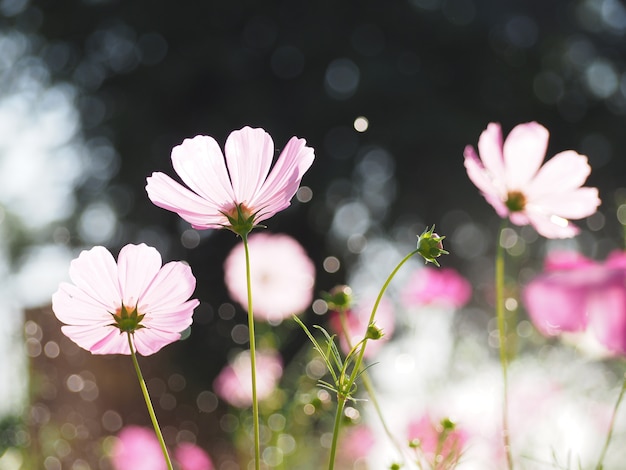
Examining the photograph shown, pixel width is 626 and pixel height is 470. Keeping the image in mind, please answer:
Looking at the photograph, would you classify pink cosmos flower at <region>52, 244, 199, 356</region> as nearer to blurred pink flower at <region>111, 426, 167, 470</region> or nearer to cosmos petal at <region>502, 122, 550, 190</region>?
cosmos petal at <region>502, 122, 550, 190</region>

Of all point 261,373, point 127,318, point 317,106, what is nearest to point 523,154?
point 127,318

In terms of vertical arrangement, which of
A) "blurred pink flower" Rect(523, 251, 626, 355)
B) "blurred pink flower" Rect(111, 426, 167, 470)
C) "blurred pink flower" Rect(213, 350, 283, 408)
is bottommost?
"blurred pink flower" Rect(111, 426, 167, 470)

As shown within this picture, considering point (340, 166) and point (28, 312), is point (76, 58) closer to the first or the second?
point (340, 166)

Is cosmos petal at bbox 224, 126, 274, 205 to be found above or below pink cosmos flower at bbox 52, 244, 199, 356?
above

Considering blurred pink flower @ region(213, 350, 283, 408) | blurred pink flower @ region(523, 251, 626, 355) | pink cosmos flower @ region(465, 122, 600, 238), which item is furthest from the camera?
blurred pink flower @ region(213, 350, 283, 408)

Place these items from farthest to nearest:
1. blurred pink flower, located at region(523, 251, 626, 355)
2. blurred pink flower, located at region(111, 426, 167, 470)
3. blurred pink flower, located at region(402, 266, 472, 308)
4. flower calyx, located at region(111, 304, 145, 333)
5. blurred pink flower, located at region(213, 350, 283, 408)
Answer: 1. blurred pink flower, located at region(402, 266, 472, 308)
2. blurred pink flower, located at region(111, 426, 167, 470)
3. blurred pink flower, located at region(213, 350, 283, 408)
4. flower calyx, located at region(111, 304, 145, 333)
5. blurred pink flower, located at region(523, 251, 626, 355)

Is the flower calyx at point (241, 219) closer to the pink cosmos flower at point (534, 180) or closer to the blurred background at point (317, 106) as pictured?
the pink cosmos flower at point (534, 180)

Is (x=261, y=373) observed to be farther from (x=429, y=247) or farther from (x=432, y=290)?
(x=429, y=247)

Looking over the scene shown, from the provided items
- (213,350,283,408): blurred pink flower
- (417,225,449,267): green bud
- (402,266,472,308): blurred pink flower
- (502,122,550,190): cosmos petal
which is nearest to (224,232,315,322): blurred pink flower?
(213,350,283,408): blurred pink flower
